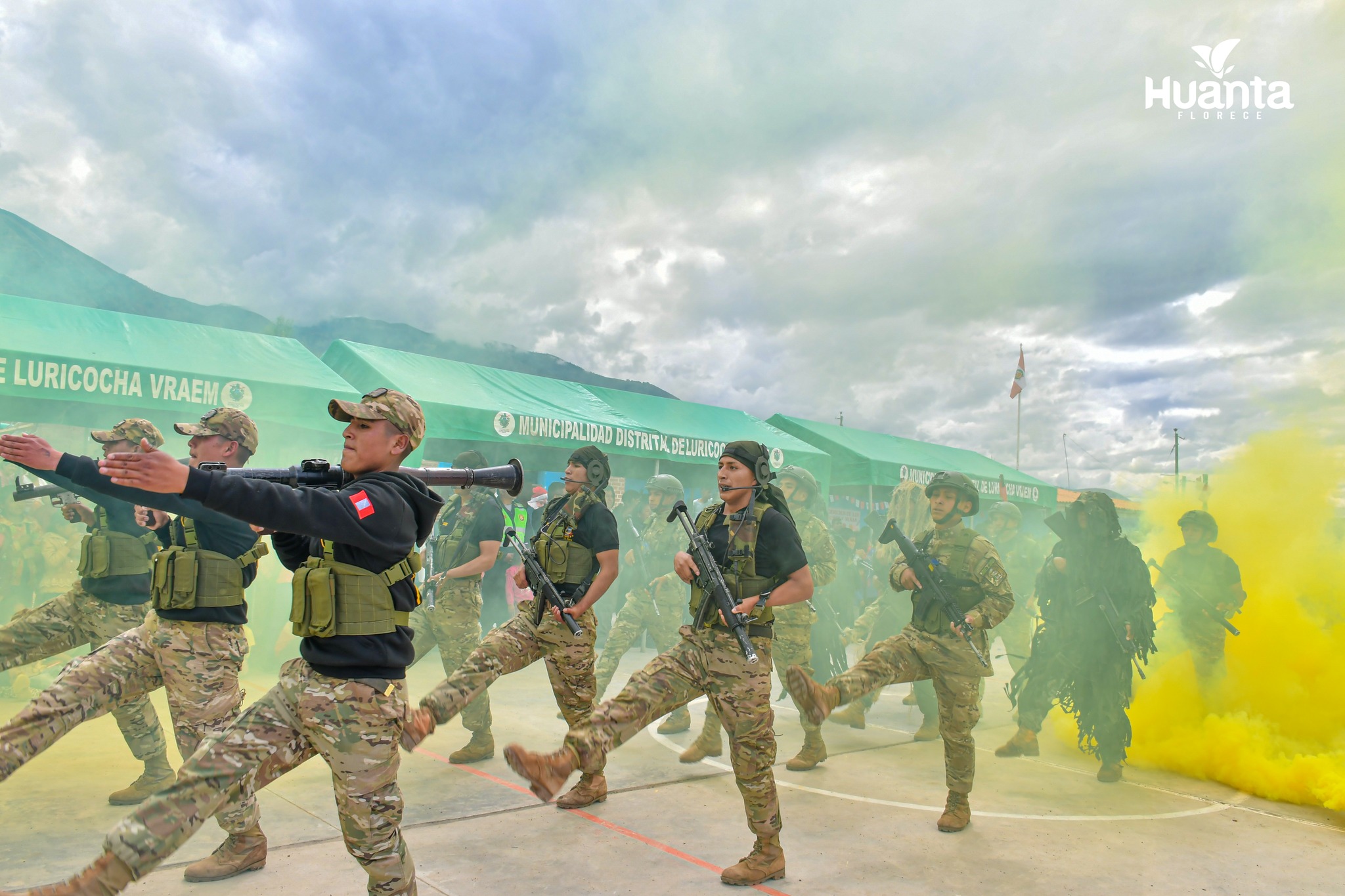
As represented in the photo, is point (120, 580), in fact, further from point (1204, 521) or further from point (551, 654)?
point (1204, 521)

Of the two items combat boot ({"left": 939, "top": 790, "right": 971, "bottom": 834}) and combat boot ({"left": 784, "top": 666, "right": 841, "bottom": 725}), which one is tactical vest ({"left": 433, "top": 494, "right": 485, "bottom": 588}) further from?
combat boot ({"left": 939, "top": 790, "right": 971, "bottom": 834})

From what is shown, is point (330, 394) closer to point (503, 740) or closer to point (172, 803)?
point (503, 740)

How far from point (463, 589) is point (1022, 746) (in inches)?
184

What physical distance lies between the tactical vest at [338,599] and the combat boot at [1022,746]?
224 inches

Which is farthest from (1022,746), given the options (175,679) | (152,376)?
(152,376)

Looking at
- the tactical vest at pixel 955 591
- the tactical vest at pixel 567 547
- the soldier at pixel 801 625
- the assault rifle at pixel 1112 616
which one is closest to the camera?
the tactical vest at pixel 567 547

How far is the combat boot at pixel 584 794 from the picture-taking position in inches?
179

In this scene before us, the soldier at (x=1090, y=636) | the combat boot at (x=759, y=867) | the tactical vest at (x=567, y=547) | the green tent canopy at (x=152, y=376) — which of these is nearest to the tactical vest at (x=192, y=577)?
the tactical vest at (x=567, y=547)

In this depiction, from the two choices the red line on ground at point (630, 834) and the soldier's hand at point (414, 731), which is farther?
the red line on ground at point (630, 834)

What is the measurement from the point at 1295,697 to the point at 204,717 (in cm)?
721

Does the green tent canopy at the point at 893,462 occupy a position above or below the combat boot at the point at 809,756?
above

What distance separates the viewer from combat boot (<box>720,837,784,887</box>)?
365 cm

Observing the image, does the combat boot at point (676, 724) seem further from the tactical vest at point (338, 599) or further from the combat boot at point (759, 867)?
the tactical vest at point (338, 599)

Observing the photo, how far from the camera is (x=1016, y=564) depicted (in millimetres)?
9430
